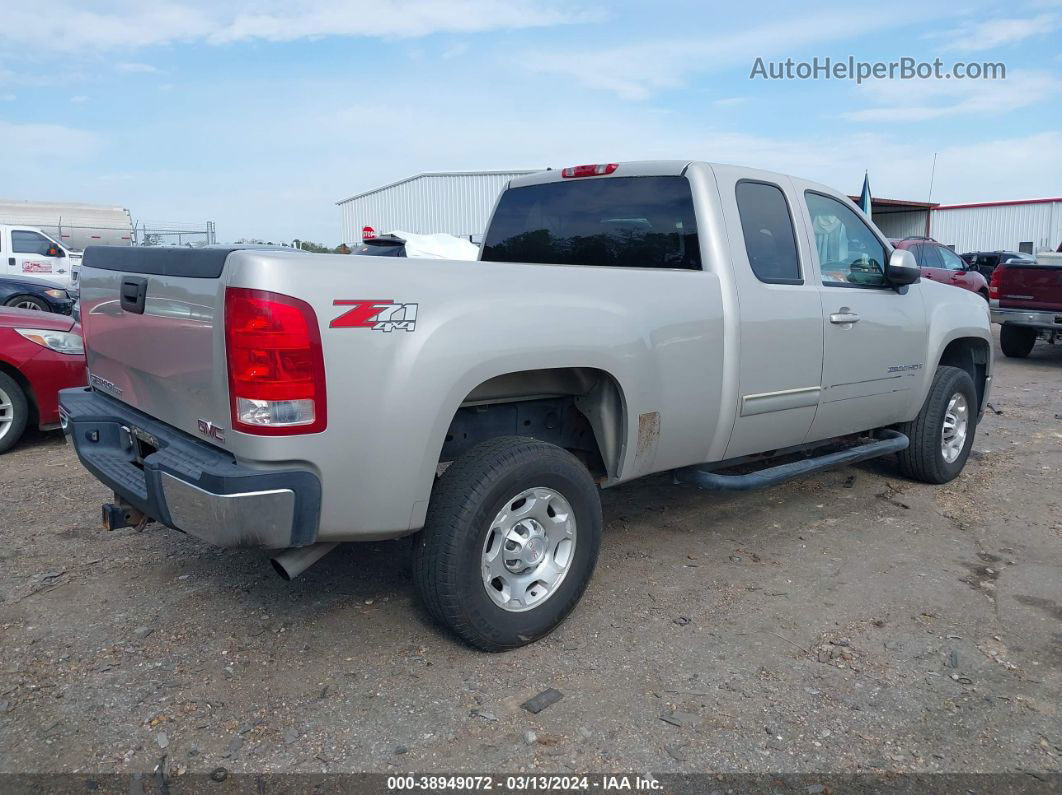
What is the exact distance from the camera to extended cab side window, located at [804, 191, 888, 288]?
183 inches

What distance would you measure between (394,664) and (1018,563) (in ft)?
10.5

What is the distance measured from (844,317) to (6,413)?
581cm

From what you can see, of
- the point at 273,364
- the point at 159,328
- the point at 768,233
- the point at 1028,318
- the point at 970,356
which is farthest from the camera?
the point at 1028,318

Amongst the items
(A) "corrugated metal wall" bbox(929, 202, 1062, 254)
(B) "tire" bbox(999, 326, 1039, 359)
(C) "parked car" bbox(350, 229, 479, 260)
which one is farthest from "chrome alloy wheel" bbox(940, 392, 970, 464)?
(A) "corrugated metal wall" bbox(929, 202, 1062, 254)

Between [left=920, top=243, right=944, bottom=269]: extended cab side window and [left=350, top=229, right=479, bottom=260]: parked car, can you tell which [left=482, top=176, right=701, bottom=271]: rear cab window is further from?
[left=920, top=243, right=944, bottom=269]: extended cab side window

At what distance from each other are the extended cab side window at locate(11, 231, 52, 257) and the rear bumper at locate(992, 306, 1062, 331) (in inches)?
682

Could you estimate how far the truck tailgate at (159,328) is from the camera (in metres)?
2.79

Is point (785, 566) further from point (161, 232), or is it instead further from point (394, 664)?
point (161, 232)

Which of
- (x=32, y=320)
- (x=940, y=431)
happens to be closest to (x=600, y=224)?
(x=940, y=431)

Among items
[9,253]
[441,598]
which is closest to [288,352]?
[441,598]

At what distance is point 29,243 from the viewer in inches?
675

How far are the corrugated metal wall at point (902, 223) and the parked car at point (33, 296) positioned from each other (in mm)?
34190

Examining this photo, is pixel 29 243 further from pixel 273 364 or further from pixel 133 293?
pixel 273 364

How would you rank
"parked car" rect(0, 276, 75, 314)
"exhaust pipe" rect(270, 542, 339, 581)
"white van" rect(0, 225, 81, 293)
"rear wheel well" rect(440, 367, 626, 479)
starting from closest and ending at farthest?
"exhaust pipe" rect(270, 542, 339, 581) → "rear wheel well" rect(440, 367, 626, 479) → "parked car" rect(0, 276, 75, 314) → "white van" rect(0, 225, 81, 293)
